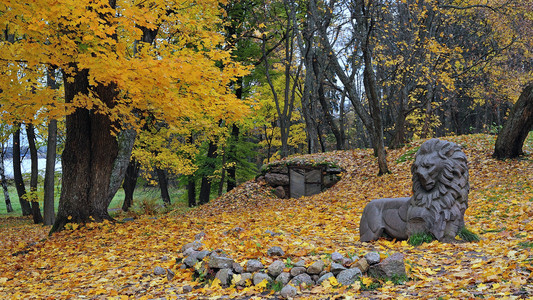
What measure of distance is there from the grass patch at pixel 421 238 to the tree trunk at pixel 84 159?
7.09 meters

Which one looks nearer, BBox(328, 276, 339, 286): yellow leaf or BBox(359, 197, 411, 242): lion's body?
BBox(328, 276, 339, 286): yellow leaf

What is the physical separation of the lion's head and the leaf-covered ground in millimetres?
456

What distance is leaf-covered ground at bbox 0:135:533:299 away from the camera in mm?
3986

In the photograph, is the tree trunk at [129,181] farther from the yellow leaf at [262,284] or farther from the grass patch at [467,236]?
the grass patch at [467,236]

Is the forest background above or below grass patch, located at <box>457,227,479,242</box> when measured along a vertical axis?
above

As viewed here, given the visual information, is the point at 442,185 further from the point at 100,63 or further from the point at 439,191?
the point at 100,63

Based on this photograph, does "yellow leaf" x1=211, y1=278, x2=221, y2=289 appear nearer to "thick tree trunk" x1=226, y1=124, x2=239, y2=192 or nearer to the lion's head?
the lion's head

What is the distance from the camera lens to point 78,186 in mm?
9336

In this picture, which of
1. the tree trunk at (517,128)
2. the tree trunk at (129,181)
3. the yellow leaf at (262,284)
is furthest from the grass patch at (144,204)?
the tree trunk at (517,128)

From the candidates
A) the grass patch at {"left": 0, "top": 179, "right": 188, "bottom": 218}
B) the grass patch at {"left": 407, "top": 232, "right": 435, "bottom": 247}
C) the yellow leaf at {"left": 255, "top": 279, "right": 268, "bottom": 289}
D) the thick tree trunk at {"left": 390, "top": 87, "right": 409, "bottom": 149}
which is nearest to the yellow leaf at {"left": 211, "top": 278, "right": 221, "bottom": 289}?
the yellow leaf at {"left": 255, "top": 279, "right": 268, "bottom": 289}

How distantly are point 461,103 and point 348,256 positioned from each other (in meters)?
34.3

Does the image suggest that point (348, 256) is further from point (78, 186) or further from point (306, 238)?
point (78, 186)

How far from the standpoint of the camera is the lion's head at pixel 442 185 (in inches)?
225

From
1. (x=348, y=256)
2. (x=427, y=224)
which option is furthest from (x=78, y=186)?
(x=427, y=224)
